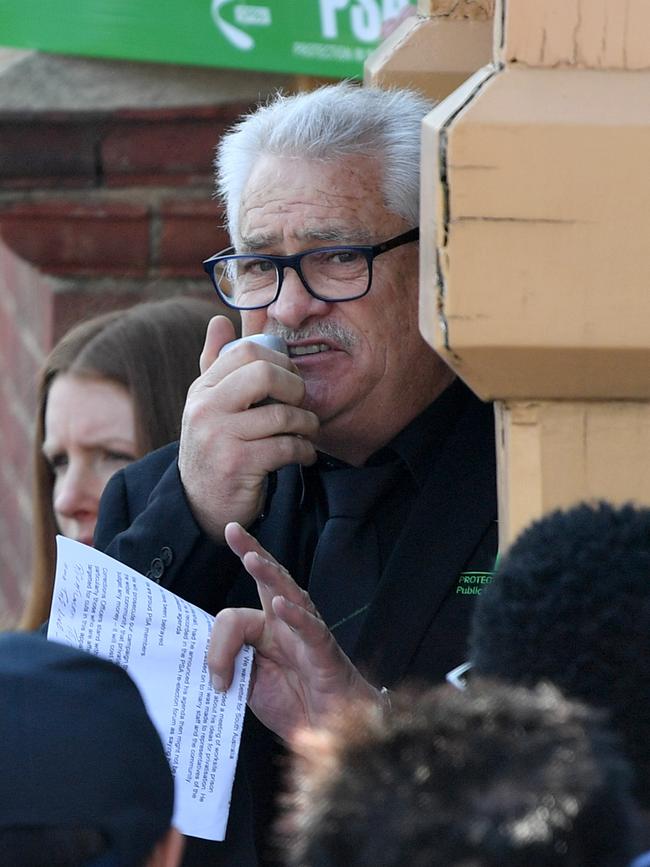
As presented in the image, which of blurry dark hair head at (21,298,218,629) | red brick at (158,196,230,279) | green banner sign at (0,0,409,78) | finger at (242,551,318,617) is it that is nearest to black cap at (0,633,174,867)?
finger at (242,551,318,617)

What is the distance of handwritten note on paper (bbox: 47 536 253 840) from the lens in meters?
1.68

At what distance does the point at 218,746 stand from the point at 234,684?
2.8 inches

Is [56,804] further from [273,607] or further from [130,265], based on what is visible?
[130,265]

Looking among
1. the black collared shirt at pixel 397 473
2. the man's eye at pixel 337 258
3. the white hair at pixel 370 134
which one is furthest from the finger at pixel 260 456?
the white hair at pixel 370 134

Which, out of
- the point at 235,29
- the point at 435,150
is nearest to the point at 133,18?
the point at 235,29

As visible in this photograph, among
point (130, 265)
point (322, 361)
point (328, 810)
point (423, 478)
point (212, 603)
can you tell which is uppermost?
Result: point (328, 810)

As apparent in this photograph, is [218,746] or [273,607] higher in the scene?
[273,607]

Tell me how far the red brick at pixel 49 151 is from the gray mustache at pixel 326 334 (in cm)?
191

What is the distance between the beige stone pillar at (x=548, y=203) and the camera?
113 cm

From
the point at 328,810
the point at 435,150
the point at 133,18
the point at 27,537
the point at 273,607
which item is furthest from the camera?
the point at 27,537

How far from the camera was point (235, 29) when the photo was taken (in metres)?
3.69

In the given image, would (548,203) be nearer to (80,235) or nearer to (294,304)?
(294,304)

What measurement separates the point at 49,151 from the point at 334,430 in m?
2.05

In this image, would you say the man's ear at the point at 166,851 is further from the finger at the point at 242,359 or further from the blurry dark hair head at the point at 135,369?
the blurry dark hair head at the point at 135,369
